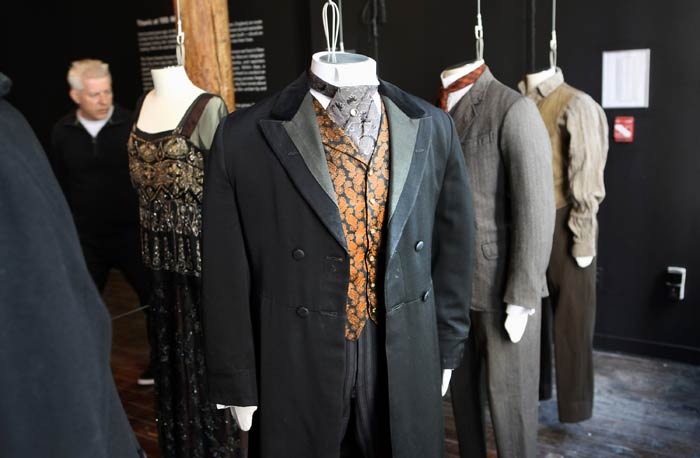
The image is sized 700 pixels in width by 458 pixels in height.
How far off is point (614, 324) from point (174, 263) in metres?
2.86

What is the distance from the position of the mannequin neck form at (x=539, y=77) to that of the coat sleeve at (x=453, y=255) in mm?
1418

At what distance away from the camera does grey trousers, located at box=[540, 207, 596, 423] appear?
3.01m

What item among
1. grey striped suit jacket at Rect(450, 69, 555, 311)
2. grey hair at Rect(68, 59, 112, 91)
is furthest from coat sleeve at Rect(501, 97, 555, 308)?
grey hair at Rect(68, 59, 112, 91)

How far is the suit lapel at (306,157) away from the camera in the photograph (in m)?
1.54

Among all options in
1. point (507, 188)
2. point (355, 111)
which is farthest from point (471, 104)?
point (355, 111)

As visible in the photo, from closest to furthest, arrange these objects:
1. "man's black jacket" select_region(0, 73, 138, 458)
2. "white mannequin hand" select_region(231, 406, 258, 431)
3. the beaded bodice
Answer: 1. "man's black jacket" select_region(0, 73, 138, 458)
2. "white mannequin hand" select_region(231, 406, 258, 431)
3. the beaded bodice

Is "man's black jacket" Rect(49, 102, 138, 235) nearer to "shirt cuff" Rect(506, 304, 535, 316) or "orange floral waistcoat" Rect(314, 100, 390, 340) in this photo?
"shirt cuff" Rect(506, 304, 535, 316)

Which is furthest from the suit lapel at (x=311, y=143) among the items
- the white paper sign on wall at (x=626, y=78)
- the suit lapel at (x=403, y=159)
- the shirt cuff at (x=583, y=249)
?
the white paper sign on wall at (x=626, y=78)

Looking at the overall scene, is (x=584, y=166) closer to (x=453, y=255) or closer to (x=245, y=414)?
(x=453, y=255)

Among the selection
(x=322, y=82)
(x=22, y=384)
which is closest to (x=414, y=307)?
(x=322, y=82)

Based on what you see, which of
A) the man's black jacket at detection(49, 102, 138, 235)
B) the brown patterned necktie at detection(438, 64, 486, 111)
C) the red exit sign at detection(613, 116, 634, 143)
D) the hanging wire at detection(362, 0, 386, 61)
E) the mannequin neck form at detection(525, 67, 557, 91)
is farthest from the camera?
the hanging wire at detection(362, 0, 386, 61)

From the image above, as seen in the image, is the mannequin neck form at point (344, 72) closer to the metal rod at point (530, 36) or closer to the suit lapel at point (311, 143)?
the suit lapel at point (311, 143)

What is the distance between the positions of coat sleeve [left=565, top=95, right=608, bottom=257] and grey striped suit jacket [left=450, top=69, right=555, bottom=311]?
0.74m

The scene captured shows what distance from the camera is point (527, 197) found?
216 centimetres
